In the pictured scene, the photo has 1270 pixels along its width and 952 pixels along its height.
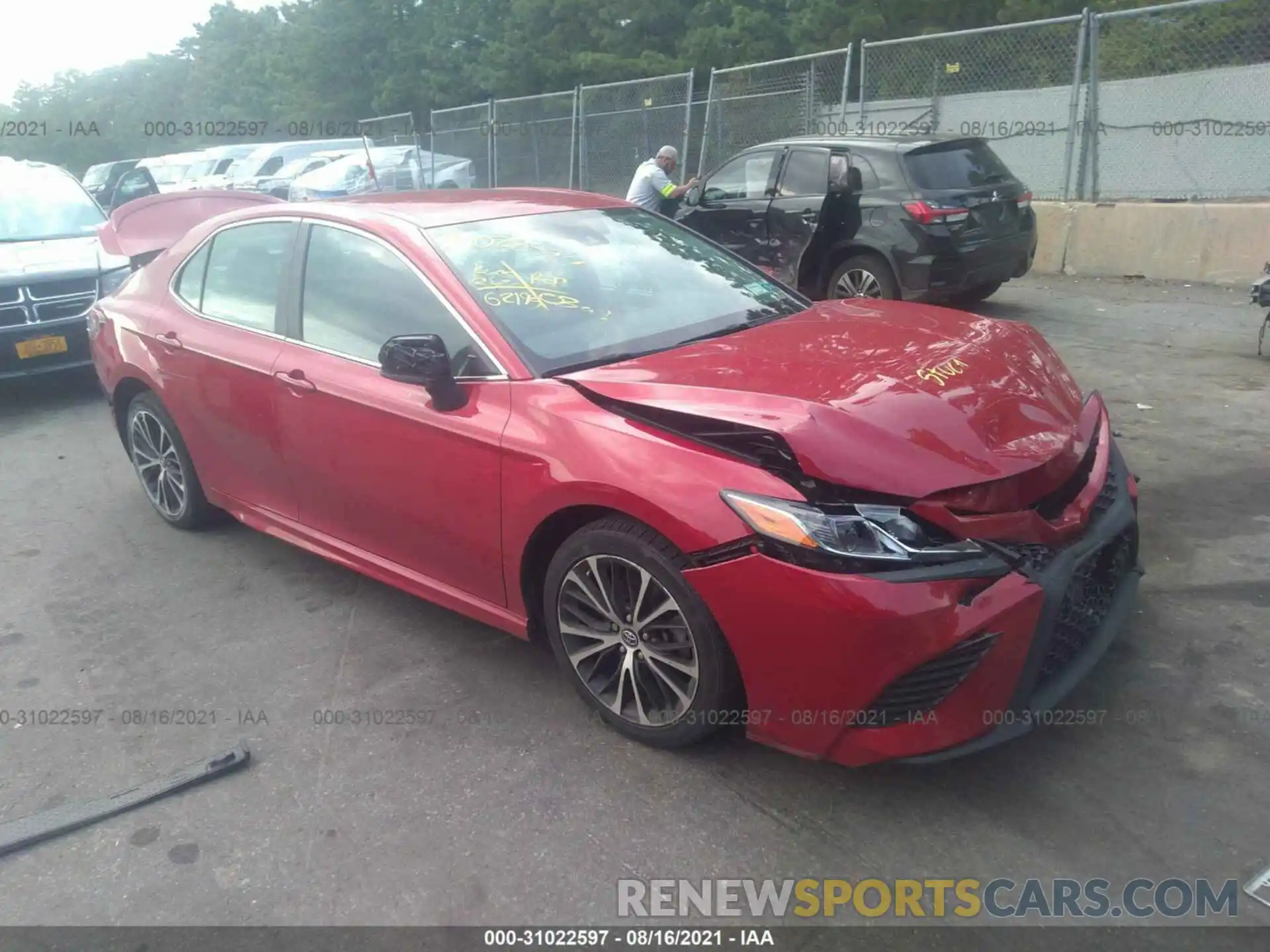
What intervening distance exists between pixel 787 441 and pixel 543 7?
30384mm

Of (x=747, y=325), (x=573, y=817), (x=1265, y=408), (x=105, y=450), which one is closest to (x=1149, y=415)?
(x=1265, y=408)

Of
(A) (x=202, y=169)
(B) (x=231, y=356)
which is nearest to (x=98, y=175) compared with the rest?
(A) (x=202, y=169)

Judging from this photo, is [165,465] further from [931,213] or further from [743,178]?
[743,178]

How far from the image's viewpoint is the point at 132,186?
64.3ft

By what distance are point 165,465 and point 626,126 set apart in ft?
45.6

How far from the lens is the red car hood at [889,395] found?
9.04 feet

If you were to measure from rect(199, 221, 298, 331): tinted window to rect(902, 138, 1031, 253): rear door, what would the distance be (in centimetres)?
572

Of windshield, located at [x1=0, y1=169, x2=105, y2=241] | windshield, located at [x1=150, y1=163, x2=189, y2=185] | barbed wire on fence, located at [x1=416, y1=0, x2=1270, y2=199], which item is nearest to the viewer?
windshield, located at [x1=0, y1=169, x2=105, y2=241]

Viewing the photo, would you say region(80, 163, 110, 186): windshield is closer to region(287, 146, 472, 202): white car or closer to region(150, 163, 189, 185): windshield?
region(150, 163, 189, 185): windshield

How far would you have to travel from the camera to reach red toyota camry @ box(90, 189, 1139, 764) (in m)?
2.67

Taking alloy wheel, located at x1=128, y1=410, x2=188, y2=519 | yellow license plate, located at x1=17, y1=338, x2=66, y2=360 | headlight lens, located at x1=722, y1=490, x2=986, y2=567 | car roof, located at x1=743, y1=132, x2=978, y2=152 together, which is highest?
car roof, located at x1=743, y1=132, x2=978, y2=152

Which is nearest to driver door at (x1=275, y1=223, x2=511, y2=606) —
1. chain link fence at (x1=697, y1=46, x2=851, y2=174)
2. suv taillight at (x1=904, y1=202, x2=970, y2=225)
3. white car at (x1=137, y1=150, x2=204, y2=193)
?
suv taillight at (x1=904, y1=202, x2=970, y2=225)

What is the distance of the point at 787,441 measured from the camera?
2.75 metres

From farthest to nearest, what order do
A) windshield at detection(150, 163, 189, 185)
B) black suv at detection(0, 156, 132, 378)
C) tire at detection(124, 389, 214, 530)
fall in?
windshield at detection(150, 163, 189, 185)
black suv at detection(0, 156, 132, 378)
tire at detection(124, 389, 214, 530)
